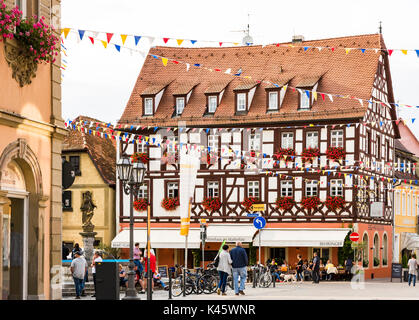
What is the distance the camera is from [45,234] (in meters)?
15.7

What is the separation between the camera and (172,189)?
48.5 m

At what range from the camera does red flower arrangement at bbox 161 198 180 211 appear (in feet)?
158

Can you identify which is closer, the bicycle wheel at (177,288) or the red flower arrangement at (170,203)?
the bicycle wheel at (177,288)

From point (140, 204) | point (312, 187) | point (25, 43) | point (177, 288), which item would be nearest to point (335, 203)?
point (312, 187)

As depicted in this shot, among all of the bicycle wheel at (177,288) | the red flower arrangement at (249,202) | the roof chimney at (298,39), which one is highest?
the roof chimney at (298,39)

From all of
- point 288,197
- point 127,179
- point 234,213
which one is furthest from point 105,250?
point 127,179

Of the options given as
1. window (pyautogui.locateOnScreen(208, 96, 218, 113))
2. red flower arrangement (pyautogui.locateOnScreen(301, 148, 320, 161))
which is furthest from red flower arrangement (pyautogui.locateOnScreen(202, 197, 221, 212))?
red flower arrangement (pyautogui.locateOnScreen(301, 148, 320, 161))

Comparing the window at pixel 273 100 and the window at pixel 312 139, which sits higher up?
the window at pixel 273 100

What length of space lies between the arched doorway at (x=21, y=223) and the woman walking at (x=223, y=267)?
9.53m

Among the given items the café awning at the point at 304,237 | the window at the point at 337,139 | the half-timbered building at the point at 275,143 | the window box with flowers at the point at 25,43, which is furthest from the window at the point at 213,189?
the window box with flowers at the point at 25,43

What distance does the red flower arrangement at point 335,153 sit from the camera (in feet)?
145

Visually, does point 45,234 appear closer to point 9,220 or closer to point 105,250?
point 9,220

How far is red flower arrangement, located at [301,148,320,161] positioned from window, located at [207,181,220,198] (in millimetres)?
5159

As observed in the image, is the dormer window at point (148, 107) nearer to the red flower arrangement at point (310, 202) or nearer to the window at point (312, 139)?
the window at point (312, 139)
